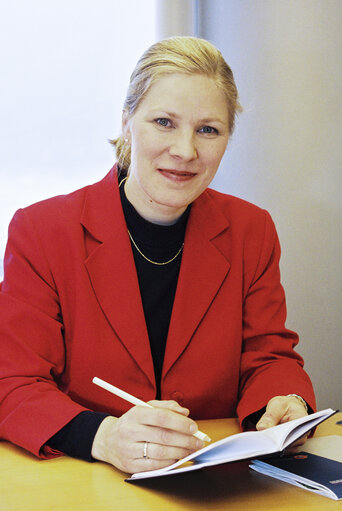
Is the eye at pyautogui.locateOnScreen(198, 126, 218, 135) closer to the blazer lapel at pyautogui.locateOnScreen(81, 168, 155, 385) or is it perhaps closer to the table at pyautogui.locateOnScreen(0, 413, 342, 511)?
the blazer lapel at pyautogui.locateOnScreen(81, 168, 155, 385)

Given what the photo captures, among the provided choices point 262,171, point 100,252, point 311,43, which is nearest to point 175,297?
point 100,252

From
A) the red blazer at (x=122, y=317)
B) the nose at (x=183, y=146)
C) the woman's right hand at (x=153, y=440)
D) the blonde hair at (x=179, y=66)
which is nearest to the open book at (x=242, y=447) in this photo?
the woman's right hand at (x=153, y=440)

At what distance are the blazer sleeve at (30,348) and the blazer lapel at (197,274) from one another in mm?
281

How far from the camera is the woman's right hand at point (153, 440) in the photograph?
3.91 feet

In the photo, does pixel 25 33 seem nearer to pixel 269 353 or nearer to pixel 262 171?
pixel 262 171

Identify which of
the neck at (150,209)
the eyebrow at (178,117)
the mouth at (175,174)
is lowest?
the neck at (150,209)

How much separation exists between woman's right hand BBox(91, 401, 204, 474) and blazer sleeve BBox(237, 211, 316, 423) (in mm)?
417

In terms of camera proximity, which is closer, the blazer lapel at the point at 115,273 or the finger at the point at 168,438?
the finger at the point at 168,438

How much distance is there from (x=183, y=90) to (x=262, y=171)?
1.55 m

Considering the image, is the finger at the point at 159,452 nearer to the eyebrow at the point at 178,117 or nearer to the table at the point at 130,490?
the table at the point at 130,490

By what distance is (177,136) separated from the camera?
1616 mm

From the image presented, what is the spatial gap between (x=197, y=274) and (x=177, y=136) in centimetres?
37

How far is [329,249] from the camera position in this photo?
10.1 ft

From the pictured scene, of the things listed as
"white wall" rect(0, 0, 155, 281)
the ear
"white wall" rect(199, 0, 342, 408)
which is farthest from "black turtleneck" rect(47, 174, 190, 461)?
"white wall" rect(199, 0, 342, 408)
